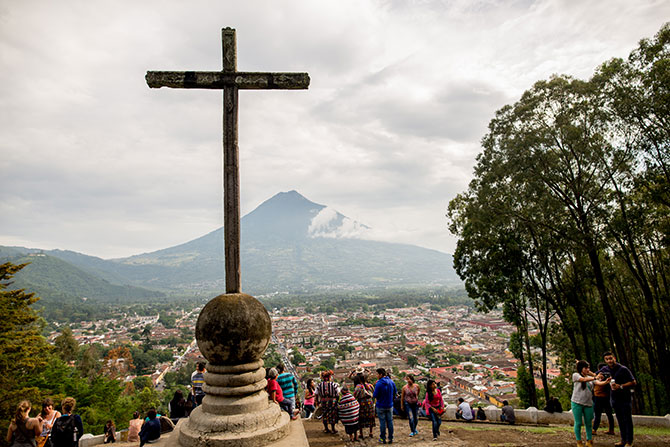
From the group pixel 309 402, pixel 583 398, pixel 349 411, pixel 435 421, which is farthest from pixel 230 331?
pixel 309 402

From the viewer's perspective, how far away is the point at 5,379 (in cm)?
1151

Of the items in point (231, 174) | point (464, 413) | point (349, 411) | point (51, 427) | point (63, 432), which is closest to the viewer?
point (231, 174)

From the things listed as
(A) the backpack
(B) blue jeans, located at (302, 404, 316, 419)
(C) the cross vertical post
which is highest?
(C) the cross vertical post

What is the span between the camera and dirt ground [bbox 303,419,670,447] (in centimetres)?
532

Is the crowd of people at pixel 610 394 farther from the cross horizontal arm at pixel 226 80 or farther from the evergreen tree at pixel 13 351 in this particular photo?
the evergreen tree at pixel 13 351

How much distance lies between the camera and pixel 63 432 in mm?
4625

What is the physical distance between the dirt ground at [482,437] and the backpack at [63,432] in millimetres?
3230

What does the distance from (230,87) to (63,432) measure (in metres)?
4.91

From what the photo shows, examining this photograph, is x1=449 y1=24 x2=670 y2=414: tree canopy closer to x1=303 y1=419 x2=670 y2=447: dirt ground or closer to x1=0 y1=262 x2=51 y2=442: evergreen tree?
x1=303 y1=419 x2=670 y2=447: dirt ground

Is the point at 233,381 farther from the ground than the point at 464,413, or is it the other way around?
the point at 233,381

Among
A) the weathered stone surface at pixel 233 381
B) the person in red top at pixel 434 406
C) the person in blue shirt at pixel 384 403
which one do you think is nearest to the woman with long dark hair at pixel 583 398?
the person in red top at pixel 434 406

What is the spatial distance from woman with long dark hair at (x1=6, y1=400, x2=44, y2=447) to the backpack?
38cm

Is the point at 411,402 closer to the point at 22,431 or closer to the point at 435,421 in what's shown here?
the point at 435,421

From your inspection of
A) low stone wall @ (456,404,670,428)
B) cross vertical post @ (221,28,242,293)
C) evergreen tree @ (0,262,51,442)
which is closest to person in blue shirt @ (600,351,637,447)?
low stone wall @ (456,404,670,428)
